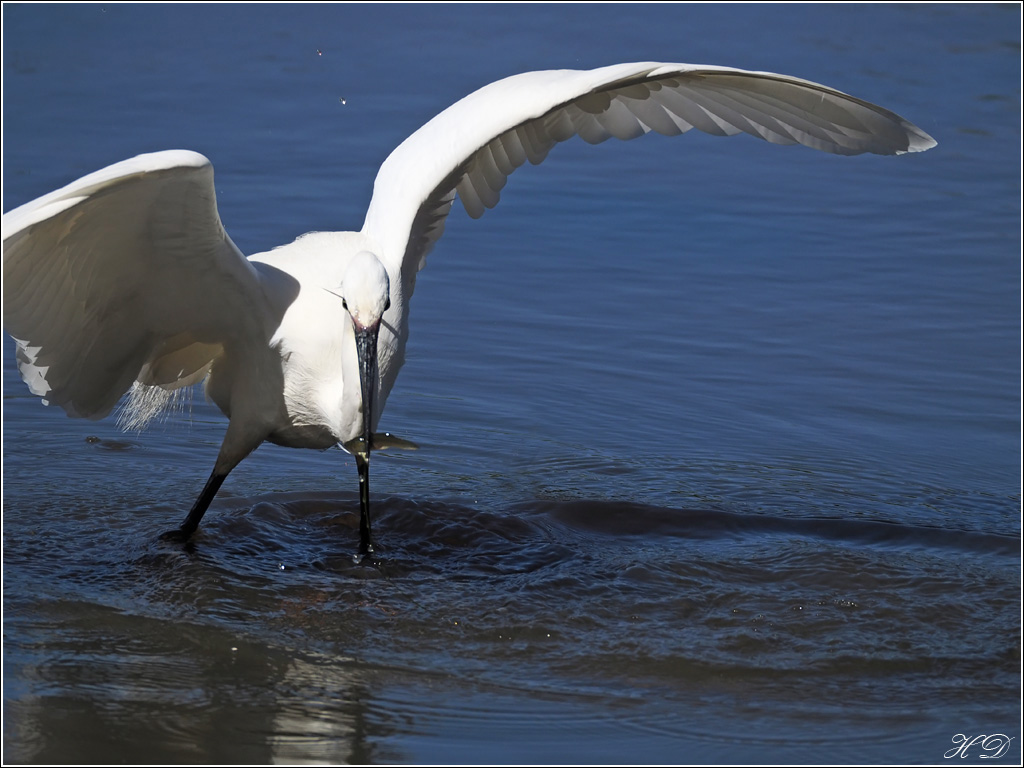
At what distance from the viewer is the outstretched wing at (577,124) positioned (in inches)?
241

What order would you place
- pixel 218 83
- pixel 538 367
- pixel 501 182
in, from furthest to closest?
pixel 218 83 < pixel 538 367 < pixel 501 182

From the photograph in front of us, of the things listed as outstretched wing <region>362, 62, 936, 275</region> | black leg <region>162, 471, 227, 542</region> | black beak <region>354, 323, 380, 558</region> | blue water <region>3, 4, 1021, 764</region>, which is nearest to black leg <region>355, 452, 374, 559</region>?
black beak <region>354, 323, 380, 558</region>

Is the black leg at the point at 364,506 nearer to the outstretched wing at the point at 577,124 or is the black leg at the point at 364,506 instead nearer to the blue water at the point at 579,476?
the blue water at the point at 579,476

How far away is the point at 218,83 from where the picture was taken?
13359mm

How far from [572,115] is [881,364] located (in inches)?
111

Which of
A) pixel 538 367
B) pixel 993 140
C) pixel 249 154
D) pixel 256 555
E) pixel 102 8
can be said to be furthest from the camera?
pixel 102 8

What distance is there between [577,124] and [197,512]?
244 cm

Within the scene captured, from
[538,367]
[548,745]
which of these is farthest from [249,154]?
[548,745]

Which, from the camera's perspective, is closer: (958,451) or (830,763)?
(830,763)

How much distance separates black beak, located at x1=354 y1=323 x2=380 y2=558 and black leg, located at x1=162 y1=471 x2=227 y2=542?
26.5 inches

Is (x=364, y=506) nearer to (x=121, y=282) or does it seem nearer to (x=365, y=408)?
(x=365, y=408)

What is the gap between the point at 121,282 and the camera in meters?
5.77

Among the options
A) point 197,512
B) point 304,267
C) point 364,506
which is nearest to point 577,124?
point 304,267

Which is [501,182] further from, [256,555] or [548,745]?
[548,745]
